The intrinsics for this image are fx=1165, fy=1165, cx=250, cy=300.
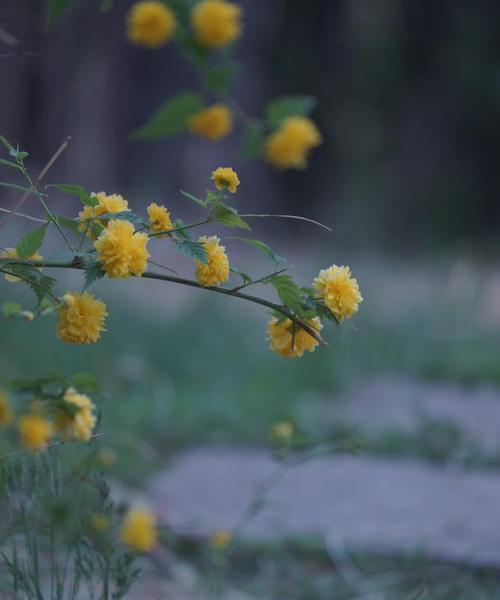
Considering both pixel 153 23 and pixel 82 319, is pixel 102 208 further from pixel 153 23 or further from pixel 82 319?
pixel 153 23

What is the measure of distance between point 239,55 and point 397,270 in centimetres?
288

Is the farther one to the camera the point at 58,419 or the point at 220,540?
the point at 220,540

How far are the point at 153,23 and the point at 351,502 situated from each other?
Answer: 1086 mm

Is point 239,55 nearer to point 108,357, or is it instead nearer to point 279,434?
point 108,357

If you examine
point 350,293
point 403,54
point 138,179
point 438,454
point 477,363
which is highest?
point 403,54

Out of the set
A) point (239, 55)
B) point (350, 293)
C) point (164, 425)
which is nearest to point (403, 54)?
point (239, 55)

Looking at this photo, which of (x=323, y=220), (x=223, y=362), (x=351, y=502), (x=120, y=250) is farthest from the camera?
(x=323, y=220)

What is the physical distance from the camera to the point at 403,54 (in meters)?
11.0

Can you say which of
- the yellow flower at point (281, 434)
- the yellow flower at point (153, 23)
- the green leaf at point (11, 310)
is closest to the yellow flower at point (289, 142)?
the yellow flower at point (153, 23)

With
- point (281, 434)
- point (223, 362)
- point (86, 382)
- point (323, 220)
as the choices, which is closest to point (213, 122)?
point (281, 434)

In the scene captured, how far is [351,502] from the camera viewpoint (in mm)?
2443

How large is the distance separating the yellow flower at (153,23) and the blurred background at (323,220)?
245 millimetres

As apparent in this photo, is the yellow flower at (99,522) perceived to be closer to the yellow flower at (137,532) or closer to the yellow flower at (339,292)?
the yellow flower at (137,532)

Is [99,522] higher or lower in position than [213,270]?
lower
